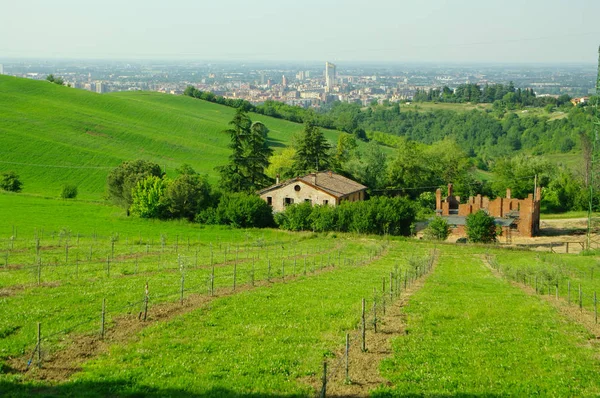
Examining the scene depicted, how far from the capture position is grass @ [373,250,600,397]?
15.8 meters

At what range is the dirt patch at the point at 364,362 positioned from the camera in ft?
50.1

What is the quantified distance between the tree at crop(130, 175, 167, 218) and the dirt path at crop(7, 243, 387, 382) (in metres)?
39.5

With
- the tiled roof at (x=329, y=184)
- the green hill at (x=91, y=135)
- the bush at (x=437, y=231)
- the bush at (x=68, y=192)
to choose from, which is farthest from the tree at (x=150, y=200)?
the bush at (x=437, y=231)

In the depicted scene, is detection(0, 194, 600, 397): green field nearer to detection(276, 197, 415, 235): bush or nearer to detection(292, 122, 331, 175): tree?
detection(276, 197, 415, 235): bush

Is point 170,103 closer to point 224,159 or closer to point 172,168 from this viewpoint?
point 224,159

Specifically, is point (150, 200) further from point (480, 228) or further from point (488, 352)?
point (488, 352)

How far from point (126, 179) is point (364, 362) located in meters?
54.6

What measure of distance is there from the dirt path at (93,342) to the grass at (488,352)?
291 inches

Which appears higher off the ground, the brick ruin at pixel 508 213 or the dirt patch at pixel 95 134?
the dirt patch at pixel 95 134

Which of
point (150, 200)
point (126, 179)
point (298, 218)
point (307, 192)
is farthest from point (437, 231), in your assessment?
point (126, 179)

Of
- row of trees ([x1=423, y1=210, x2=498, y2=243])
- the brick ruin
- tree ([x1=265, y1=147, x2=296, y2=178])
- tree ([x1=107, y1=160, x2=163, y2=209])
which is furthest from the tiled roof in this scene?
row of trees ([x1=423, y1=210, x2=498, y2=243])

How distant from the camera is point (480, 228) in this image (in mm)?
58312

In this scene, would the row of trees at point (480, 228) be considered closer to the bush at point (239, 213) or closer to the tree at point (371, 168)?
the bush at point (239, 213)

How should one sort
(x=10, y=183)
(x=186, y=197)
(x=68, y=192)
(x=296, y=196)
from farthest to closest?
(x=10, y=183), (x=68, y=192), (x=296, y=196), (x=186, y=197)
